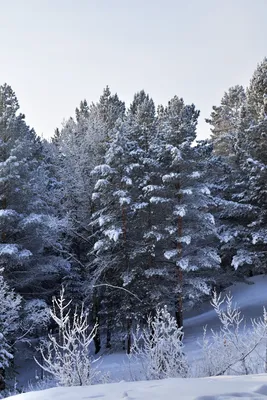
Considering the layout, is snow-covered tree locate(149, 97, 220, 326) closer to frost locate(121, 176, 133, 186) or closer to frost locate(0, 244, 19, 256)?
frost locate(121, 176, 133, 186)

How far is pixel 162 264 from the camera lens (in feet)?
60.0

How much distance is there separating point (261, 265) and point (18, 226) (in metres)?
12.4

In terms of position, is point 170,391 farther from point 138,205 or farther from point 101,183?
point 101,183

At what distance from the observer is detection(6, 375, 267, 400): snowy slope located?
3.63 m

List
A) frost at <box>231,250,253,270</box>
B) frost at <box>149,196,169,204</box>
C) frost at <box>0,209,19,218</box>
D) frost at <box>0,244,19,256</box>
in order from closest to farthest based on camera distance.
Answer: frost at <box>0,244,19,256</box>, frost at <box>0,209,19,218</box>, frost at <box>149,196,169,204</box>, frost at <box>231,250,253,270</box>

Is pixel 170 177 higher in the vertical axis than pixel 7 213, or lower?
higher

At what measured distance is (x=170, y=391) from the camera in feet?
12.7

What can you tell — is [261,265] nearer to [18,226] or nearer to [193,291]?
[193,291]

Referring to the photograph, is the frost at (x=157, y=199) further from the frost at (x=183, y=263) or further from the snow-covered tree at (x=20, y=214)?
the snow-covered tree at (x=20, y=214)

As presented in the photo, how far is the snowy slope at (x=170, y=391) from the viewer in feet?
11.9

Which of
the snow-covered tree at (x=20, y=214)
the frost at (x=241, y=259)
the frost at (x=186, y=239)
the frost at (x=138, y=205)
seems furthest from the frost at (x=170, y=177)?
the snow-covered tree at (x=20, y=214)

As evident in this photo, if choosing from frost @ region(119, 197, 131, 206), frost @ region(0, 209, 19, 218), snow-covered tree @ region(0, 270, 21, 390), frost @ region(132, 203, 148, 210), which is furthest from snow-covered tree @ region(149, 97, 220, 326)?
snow-covered tree @ region(0, 270, 21, 390)

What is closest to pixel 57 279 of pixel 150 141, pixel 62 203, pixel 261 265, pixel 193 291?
pixel 62 203

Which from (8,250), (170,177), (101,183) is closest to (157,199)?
(170,177)
